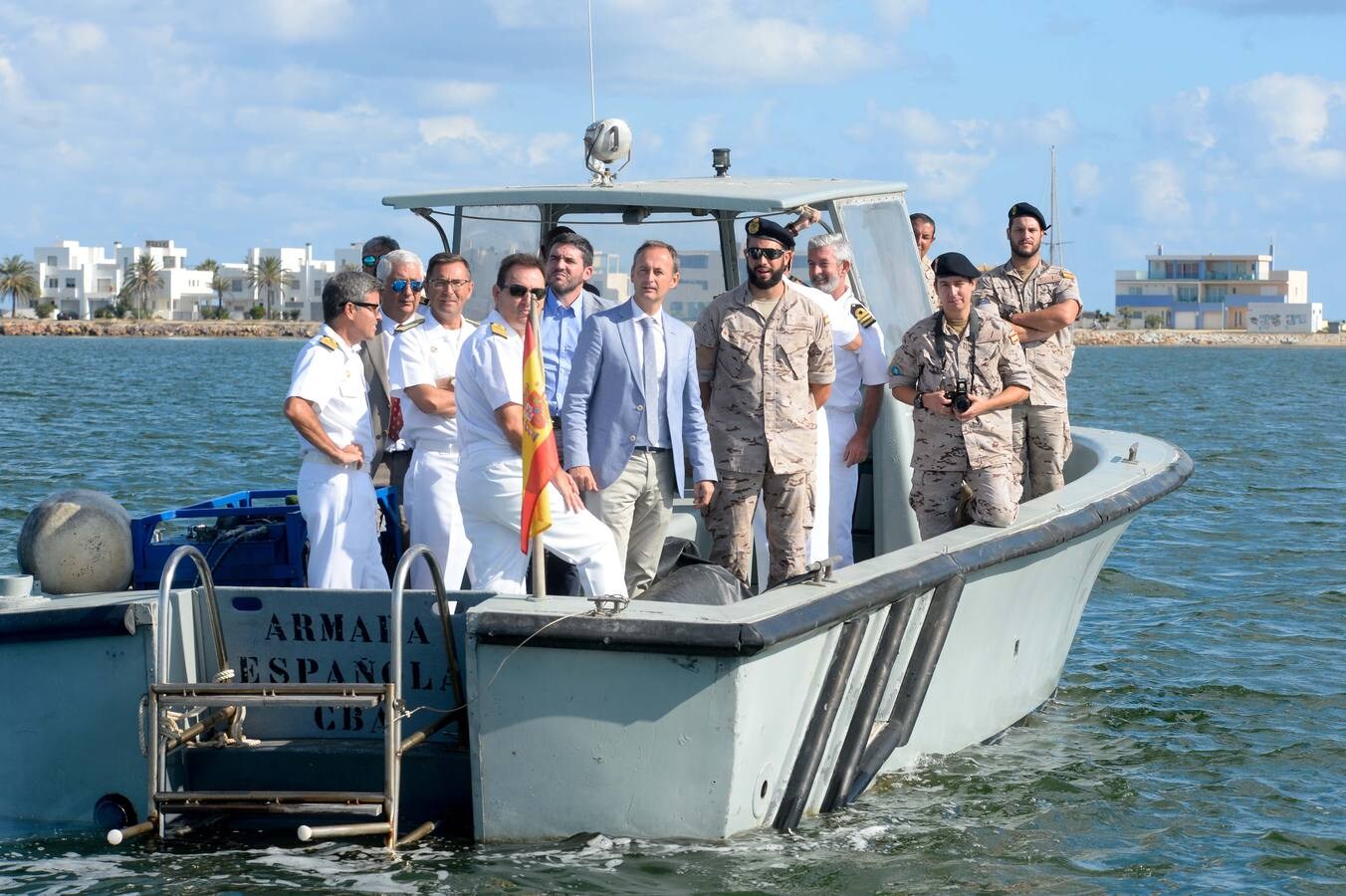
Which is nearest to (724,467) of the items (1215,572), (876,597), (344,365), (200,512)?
(876,597)

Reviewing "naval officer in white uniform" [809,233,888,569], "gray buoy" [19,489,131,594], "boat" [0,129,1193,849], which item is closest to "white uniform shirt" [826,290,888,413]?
"naval officer in white uniform" [809,233,888,569]

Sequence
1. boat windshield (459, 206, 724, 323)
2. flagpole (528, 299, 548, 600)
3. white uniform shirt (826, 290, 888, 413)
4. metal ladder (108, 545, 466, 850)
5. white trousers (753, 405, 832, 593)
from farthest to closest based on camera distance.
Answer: boat windshield (459, 206, 724, 323) < white uniform shirt (826, 290, 888, 413) < white trousers (753, 405, 832, 593) < flagpole (528, 299, 548, 600) < metal ladder (108, 545, 466, 850)

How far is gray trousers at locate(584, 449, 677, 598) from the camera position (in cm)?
638

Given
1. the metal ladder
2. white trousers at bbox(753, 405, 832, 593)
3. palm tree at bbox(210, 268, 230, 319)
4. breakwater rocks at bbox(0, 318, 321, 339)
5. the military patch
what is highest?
palm tree at bbox(210, 268, 230, 319)

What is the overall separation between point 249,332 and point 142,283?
13.4 m

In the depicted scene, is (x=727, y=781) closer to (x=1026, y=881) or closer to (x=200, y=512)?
(x=1026, y=881)

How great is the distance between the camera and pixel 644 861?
18.3ft

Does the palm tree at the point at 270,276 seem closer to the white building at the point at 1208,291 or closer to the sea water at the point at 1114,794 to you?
the white building at the point at 1208,291

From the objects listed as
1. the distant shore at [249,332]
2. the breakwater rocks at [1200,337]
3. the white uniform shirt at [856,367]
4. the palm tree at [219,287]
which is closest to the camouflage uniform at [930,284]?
the white uniform shirt at [856,367]

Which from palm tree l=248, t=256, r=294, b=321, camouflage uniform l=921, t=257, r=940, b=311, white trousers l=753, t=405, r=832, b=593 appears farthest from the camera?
palm tree l=248, t=256, r=294, b=321

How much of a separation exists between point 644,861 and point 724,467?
1771 millimetres

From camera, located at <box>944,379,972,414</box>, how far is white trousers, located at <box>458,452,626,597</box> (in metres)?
1.63

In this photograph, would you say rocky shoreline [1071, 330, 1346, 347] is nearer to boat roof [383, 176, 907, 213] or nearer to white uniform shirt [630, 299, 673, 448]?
boat roof [383, 176, 907, 213]

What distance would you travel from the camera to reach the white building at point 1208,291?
148 m
